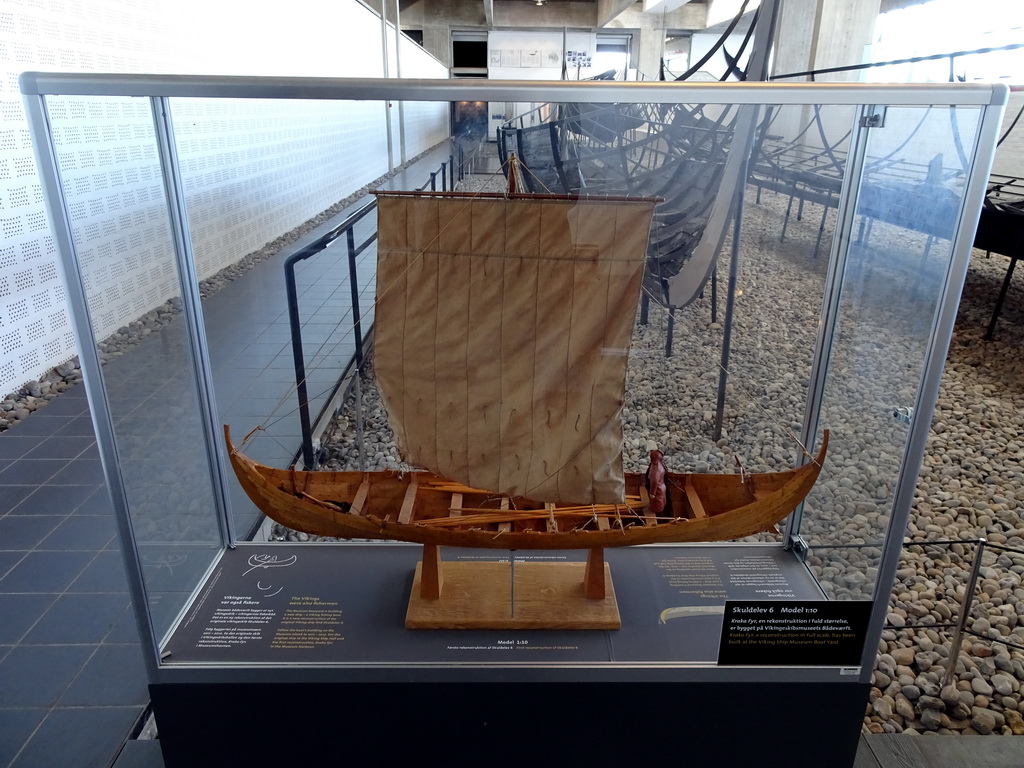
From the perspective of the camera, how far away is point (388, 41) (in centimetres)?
1202

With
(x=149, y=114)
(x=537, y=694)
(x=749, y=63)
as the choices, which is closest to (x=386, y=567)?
(x=537, y=694)

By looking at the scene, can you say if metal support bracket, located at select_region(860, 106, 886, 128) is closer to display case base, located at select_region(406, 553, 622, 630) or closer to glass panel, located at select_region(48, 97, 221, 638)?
display case base, located at select_region(406, 553, 622, 630)

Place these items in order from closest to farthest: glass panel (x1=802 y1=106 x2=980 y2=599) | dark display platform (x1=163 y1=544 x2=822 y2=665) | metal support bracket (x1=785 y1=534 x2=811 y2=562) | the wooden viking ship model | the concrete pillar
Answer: glass panel (x1=802 y1=106 x2=980 y2=599) → the wooden viking ship model → dark display platform (x1=163 y1=544 x2=822 y2=665) → metal support bracket (x1=785 y1=534 x2=811 y2=562) → the concrete pillar

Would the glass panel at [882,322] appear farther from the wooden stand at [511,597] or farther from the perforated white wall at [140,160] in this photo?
the perforated white wall at [140,160]

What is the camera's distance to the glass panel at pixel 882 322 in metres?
1.43

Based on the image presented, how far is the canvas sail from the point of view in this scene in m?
1.53

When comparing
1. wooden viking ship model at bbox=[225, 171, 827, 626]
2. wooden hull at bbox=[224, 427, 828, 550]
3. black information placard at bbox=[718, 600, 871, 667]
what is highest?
wooden viking ship model at bbox=[225, 171, 827, 626]

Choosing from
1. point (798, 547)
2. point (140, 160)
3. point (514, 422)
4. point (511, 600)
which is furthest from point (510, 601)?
point (140, 160)

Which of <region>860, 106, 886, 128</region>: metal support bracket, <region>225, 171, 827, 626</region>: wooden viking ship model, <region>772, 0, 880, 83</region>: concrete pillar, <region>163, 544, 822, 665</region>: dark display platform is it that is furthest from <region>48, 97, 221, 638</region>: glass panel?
<region>772, 0, 880, 83</region>: concrete pillar

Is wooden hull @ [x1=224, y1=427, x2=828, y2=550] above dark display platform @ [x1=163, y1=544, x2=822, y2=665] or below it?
above

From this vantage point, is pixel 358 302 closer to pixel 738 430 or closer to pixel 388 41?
pixel 738 430

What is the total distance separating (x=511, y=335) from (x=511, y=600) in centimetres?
71

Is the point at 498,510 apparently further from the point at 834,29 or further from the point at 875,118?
the point at 834,29

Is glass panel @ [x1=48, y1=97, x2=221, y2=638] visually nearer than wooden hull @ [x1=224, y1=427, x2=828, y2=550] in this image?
Yes
